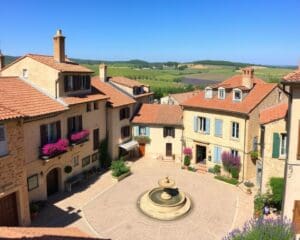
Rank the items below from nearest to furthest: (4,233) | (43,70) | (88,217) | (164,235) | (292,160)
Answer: (4,233) < (292,160) < (164,235) < (88,217) < (43,70)

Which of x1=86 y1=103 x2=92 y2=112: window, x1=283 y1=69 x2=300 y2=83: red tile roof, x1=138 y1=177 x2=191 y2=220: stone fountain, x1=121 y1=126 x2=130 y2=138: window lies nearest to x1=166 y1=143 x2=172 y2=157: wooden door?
x1=121 y1=126 x2=130 y2=138: window

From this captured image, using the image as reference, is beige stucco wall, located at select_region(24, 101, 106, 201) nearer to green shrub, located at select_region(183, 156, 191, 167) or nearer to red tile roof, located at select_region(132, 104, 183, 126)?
red tile roof, located at select_region(132, 104, 183, 126)

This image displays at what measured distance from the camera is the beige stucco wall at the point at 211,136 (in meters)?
31.7

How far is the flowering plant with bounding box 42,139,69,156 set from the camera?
81.5ft

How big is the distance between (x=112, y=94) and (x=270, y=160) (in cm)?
2128

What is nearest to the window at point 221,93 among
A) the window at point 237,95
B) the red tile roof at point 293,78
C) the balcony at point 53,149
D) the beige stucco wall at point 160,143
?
the window at point 237,95

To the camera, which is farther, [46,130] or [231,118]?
[231,118]

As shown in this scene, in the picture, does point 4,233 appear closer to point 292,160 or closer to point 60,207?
point 60,207

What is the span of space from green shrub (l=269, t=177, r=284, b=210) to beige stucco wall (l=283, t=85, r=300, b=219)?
19.7 feet

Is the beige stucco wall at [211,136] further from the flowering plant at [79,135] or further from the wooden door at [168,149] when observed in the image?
the flowering plant at [79,135]

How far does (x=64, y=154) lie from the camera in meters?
28.0

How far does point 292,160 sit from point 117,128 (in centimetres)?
2361

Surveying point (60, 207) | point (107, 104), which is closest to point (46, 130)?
point (60, 207)

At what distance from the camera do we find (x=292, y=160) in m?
16.6
